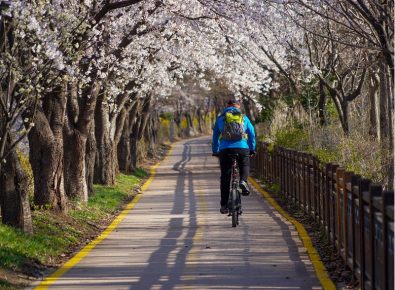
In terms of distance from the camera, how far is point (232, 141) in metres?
15.4

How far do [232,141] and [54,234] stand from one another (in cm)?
326

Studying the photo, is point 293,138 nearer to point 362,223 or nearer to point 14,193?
point 14,193

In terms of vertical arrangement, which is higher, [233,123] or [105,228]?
[233,123]

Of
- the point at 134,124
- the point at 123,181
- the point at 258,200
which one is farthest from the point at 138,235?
the point at 134,124

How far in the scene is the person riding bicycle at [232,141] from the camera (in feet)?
50.2

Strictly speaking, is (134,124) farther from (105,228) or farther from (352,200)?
(352,200)

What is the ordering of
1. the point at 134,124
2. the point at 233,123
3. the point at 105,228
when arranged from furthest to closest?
the point at 134,124 < the point at 105,228 < the point at 233,123

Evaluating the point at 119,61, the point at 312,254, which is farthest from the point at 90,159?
the point at 312,254

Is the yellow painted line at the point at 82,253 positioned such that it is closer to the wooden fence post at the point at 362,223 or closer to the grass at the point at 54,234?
the grass at the point at 54,234

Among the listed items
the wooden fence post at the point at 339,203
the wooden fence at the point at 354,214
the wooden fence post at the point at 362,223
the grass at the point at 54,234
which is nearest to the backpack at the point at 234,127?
the wooden fence at the point at 354,214

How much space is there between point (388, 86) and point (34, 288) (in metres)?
9.89

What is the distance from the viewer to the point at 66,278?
37.6ft

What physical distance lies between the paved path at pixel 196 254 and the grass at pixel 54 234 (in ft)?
1.85

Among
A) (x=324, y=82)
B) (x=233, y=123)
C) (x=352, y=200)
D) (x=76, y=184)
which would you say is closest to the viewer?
(x=352, y=200)
